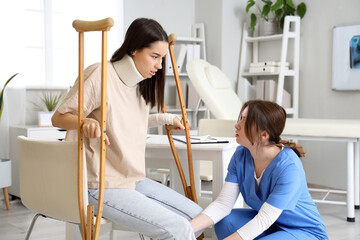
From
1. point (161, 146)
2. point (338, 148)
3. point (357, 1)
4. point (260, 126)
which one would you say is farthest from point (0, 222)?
point (357, 1)

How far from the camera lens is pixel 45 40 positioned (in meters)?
4.20

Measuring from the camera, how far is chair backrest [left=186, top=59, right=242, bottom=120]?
3654mm

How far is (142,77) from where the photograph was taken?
5.91 ft

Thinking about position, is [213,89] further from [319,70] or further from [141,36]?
[141,36]

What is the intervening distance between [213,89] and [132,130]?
210 cm

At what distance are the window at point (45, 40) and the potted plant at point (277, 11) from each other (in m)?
1.29

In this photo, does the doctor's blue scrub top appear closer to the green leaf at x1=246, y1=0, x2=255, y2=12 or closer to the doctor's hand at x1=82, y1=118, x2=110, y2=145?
the doctor's hand at x1=82, y1=118, x2=110, y2=145

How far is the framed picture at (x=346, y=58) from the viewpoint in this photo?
4.17 m

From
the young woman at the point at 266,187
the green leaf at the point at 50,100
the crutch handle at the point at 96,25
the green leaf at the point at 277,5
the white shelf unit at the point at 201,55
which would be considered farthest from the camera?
the white shelf unit at the point at 201,55

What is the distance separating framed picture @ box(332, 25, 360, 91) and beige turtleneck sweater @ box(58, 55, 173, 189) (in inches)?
111

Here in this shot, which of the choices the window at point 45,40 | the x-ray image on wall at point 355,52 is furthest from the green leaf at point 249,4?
the window at point 45,40

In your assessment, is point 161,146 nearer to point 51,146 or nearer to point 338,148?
point 51,146

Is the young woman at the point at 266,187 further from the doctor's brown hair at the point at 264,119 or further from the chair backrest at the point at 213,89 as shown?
the chair backrest at the point at 213,89

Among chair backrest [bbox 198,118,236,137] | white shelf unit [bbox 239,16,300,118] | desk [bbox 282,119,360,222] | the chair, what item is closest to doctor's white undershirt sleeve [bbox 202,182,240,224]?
the chair
